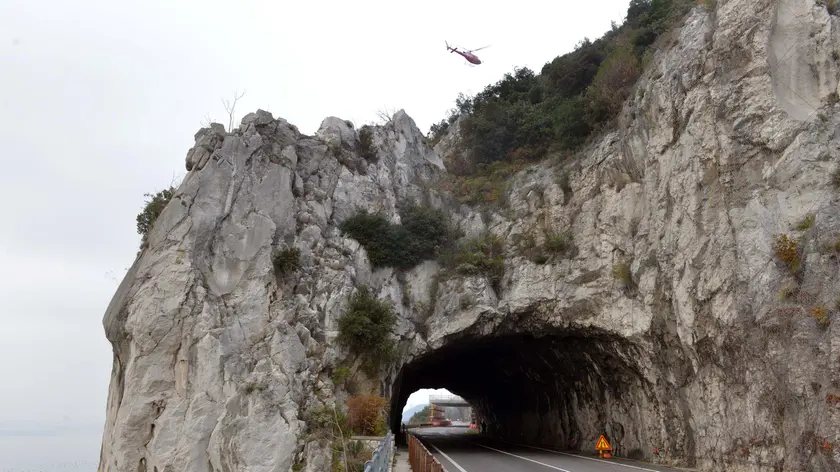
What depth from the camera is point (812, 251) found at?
1396 centimetres

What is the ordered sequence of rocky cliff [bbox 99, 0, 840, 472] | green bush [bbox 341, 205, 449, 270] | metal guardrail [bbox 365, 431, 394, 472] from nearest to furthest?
1. metal guardrail [bbox 365, 431, 394, 472]
2. rocky cliff [bbox 99, 0, 840, 472]
3. green bush [bbox 341, 205, 449, 270]

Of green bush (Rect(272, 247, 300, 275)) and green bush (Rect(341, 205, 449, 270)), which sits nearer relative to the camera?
green bush (Rect(272, 247, 300, 275))

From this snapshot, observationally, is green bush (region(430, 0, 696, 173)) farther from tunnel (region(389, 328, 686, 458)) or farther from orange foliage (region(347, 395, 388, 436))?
orange foliage (region(347, 395, 388, 436))

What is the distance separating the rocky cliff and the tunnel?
14 centimetres

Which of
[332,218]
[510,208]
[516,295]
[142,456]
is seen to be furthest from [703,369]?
[142,456]

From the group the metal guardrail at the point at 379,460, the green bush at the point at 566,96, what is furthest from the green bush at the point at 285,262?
the green bush at the point at 566,96

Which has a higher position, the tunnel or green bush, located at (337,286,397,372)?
green bush, located at (337,286,397,372)

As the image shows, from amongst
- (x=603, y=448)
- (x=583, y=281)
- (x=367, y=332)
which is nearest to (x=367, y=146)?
(x=367, y=332)

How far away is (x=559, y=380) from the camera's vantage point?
27047mm

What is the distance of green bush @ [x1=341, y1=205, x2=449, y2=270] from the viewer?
2500 centimetres

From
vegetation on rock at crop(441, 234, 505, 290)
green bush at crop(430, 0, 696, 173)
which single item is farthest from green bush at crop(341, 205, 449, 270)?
green bush at crop(430, 0, 696, 173)

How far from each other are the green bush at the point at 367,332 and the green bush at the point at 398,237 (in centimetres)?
285

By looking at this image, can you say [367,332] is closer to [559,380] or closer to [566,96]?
[559,380]

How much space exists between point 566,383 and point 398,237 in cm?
1003
